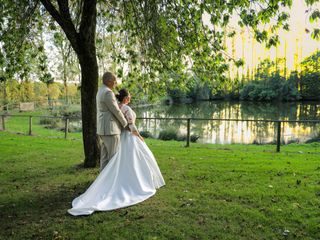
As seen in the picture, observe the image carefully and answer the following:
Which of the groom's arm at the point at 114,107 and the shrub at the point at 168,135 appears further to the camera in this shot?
the shrub at the point at 168,135

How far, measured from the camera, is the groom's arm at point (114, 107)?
602 centimetres

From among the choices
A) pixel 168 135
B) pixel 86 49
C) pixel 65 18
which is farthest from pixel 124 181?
pixel 168 135

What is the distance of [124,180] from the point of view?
5785 millimetres

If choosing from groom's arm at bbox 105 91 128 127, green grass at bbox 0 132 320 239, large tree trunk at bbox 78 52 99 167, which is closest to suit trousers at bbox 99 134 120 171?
groom's arm at bbox 105 91 128 127

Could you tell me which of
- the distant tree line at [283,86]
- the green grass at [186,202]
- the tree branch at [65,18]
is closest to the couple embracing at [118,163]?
the green grass at [186,202]

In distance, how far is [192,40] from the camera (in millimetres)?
7441

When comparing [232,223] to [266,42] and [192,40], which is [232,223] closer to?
[266,42]

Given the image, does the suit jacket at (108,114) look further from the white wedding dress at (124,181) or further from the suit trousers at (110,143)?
the white wedding dress at (124,181)

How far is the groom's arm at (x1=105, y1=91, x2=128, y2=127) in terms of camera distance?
6023 millimetres

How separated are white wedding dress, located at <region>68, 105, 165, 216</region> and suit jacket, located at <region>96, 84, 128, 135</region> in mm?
249

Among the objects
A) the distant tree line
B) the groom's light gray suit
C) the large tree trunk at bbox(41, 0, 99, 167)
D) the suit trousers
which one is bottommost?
the suit trousers

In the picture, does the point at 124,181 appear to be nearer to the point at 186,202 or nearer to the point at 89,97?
the point at 186,202

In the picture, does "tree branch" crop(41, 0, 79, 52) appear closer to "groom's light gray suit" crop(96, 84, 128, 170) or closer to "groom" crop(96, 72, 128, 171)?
"groom" crop(96, 72, 128, 171)

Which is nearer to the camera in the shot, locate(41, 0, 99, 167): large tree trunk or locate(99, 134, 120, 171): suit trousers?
locate(99, 134, 120, 171): suit trousers
